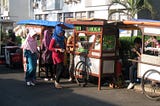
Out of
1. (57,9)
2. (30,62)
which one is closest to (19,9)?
(57,9)

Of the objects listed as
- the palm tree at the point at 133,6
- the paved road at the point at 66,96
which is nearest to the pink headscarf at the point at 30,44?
the paved road at the point at 66,96

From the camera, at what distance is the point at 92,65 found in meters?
12.3

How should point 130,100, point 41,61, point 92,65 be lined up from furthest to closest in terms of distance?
point 41,61 < point 92,65 < point 130,100

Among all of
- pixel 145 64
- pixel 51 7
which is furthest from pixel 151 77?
pixel 51 7

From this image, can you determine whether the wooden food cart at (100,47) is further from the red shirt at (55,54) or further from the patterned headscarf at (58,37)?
the red shirt at (55,54)

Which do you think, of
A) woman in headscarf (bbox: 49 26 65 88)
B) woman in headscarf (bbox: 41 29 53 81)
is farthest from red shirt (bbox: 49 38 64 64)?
woman in headscarf (bbox: 41 29 53 81)

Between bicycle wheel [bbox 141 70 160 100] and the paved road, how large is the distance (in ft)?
0.61

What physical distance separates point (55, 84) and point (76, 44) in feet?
5.39

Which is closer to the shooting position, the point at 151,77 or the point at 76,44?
the point at 151,77

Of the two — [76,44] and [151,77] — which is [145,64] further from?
[76,44]

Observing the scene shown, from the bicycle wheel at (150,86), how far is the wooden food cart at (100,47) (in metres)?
1.45

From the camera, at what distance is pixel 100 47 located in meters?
11.9

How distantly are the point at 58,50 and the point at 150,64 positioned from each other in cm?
302

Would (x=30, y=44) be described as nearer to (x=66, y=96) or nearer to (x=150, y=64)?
(x=66, y=96)
